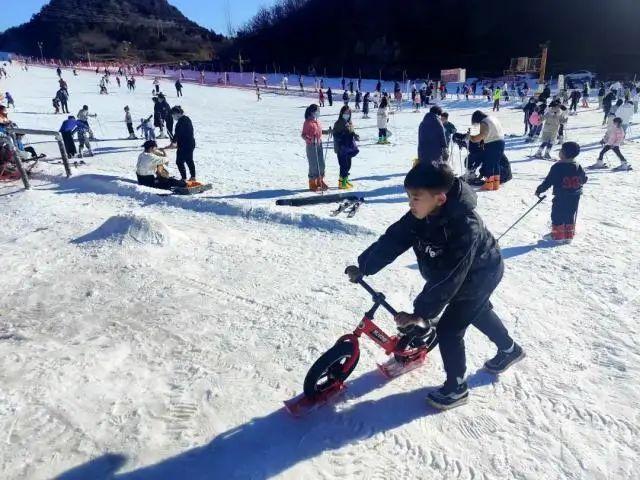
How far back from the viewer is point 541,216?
22.6 ft

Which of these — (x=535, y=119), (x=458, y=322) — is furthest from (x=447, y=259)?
(x=535, y=119)

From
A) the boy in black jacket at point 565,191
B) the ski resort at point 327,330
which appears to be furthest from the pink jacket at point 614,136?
the boy in black jacket at point 565,191

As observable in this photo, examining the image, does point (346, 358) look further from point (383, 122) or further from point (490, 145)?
point (383, 122)

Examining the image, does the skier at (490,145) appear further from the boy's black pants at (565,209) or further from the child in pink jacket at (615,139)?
the child in pink jacket at (615,139)

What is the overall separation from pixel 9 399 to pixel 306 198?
16.6ft

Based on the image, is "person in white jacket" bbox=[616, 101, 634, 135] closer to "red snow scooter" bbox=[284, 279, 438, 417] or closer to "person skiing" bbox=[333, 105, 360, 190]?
"person skiing" bbox=[333, 105, 360, 190]

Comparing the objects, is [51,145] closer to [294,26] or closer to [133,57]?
[294,26]

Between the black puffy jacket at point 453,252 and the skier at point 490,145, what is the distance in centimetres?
596

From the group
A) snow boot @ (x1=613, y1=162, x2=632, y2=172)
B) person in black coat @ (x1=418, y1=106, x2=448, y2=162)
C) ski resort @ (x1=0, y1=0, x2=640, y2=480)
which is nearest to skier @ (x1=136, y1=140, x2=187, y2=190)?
ski resort @ (x1=0, y1=0, x2=640, y2=480)

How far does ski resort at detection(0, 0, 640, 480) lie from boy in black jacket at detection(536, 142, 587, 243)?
27mm

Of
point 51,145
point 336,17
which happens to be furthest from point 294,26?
point 51,145

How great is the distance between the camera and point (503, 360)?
3.44 m

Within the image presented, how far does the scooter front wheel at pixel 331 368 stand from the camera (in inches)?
120

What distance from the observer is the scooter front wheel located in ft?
10.00
